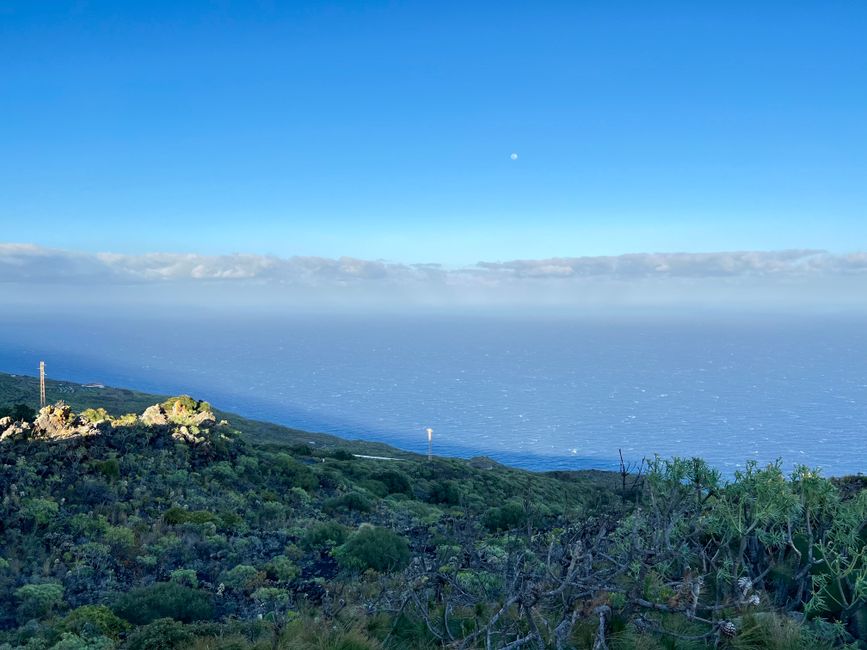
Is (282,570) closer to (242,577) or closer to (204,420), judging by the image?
(242,577)

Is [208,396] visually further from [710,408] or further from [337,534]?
[337,534]

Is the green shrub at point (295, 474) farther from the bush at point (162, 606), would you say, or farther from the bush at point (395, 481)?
the bush at point (162, 606)

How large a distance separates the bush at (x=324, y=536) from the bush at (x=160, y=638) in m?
6.78

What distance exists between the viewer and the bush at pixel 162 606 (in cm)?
938

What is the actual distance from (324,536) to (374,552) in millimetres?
2341

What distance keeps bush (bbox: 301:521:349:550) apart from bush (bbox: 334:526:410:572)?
3.07 feet

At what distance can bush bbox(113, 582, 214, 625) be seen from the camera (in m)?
9.38

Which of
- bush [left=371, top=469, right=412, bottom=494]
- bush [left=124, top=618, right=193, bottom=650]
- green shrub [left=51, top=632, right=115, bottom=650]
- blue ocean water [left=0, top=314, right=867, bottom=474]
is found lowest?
blue ocean water [left=0, top=314, right=867, bottom=474]

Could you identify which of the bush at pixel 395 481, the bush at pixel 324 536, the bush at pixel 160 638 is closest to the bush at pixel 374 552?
the bush at pixel 324 536

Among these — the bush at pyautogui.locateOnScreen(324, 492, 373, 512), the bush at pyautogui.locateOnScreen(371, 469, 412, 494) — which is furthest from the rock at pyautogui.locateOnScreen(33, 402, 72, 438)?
the bush at pyautogui.locateOnScreen(371, 469, 412, 494)

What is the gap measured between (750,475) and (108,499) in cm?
1645

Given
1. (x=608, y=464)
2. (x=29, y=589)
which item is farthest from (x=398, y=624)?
(x=608, y=464)

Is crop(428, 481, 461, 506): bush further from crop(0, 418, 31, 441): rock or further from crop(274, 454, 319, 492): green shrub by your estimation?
crop(0, 418, 31, 441): rock

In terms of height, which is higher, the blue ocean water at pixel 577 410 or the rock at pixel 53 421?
the rock at pixel 53 421
